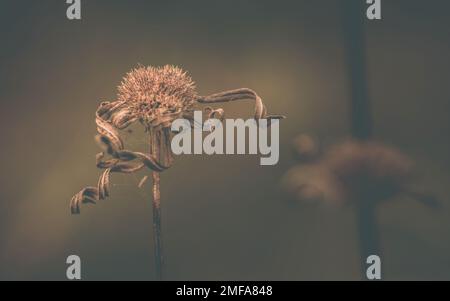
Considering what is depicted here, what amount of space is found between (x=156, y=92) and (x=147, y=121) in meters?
0.15

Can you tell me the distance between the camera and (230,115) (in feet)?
9.23

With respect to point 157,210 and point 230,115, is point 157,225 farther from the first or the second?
point 230,115

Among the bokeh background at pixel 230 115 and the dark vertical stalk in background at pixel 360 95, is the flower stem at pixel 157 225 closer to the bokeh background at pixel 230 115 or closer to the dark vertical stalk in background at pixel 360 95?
the bokeh background at pixel 230 115

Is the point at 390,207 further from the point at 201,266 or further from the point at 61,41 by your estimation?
the point at 61,41

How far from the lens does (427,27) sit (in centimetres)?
282

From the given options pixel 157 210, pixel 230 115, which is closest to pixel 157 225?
pixel 157 210

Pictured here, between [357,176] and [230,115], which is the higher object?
[230,115]

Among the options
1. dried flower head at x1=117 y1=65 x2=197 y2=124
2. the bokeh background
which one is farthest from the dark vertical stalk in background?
dried flower head at x1=117 y1=65 x2=197 y2=124

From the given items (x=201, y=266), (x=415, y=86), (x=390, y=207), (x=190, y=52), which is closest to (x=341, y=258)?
(x=390, y=207)

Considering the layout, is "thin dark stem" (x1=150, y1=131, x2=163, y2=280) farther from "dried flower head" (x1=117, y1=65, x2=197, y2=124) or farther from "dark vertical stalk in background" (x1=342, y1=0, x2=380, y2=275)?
"dark vertical stalk in background" (x1=342, y1=0, x2=380, y2=275)

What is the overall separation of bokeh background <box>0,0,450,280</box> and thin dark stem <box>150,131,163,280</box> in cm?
3

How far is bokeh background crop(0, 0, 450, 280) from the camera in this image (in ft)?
9.11

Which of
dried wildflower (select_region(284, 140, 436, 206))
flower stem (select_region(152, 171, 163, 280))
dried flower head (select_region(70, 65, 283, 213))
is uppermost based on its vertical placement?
dried flower head (select_region(70, 65, 283, 213))

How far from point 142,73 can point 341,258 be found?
1.37m
